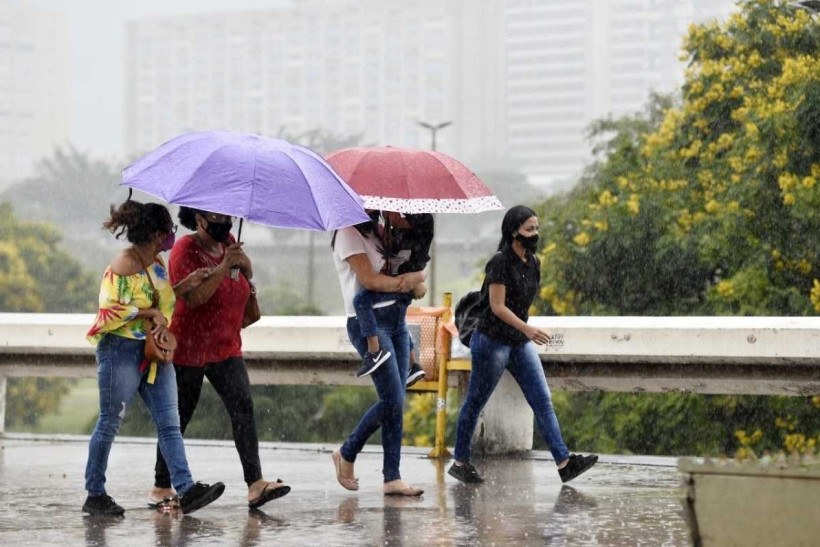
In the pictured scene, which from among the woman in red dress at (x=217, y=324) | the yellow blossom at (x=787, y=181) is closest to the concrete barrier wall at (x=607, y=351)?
the woman in red dress at (x=217, y=324)

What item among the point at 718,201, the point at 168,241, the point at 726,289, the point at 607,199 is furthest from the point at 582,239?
the point at 168,241

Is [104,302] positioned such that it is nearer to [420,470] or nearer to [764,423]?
[420,470]

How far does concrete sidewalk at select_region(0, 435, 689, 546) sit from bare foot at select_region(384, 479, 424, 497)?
44 mm

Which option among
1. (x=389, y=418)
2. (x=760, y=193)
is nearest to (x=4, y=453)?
(x=389, y=418)

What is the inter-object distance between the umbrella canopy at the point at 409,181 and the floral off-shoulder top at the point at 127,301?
1.11 metres

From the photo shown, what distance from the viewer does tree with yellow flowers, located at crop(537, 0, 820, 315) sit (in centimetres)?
2352

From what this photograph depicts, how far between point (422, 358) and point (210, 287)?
10.0 ft

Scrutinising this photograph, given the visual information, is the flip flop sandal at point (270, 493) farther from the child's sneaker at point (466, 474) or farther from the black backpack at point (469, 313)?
the black backpack at point (469, 313)

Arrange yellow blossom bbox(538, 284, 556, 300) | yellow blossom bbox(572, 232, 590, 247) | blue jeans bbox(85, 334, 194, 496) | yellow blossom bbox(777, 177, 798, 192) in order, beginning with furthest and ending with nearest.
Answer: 1. yellow blossom bbox(538, 284, 556, 300)
2. yellow blossom bbox(572, 232, 590, 247)
3. yellow blossom bbox(777, 177, 798, 192)
4. blue jeans bbox(85, 334, 194, 496)

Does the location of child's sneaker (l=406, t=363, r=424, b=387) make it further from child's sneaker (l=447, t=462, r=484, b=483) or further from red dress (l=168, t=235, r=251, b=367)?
red dress (l=168, t=235, r=251, b=367)

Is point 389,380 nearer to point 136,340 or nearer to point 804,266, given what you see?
point 136,340

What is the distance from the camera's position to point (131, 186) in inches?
278

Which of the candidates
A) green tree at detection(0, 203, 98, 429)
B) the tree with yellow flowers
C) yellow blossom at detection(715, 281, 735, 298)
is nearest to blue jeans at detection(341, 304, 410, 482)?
the tree with yellow flowers

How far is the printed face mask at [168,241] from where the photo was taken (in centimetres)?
762
